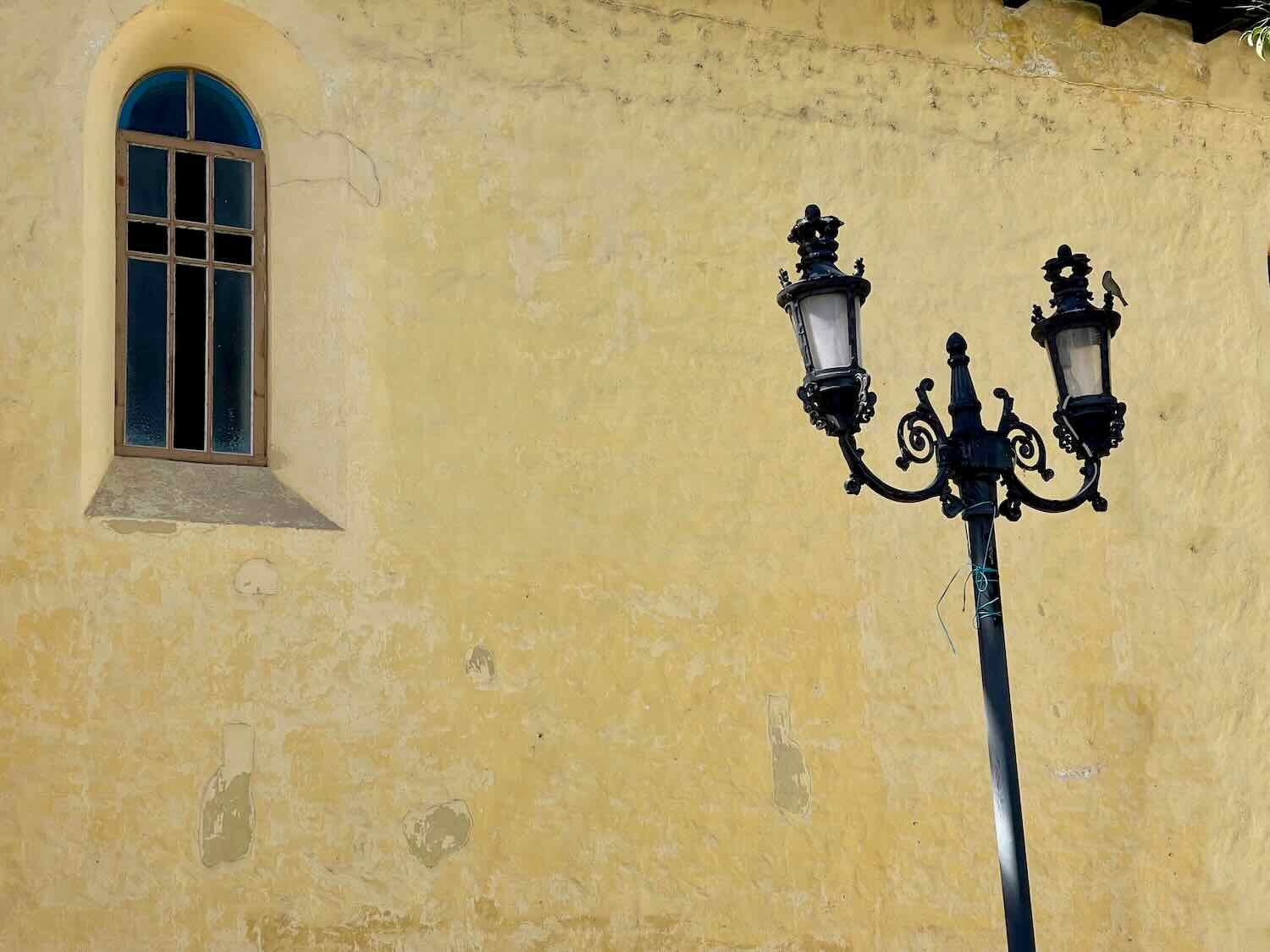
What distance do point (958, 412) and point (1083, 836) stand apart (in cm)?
361

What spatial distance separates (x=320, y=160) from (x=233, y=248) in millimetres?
591

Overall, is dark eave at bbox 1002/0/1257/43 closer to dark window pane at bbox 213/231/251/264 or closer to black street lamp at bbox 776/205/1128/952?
black street lamp at bbox 776/205/1128/952

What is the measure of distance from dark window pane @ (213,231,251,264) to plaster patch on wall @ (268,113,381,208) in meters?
0.32

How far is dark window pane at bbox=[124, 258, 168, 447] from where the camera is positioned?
8.79m

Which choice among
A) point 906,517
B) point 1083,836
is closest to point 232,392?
point 906,517

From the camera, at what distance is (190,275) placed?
9023mm

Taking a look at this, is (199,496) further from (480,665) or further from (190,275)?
(480,665)

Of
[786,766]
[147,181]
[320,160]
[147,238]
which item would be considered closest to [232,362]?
[147,238]

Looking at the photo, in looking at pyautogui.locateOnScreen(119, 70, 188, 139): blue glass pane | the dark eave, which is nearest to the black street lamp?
pyautogui.locateOnScreen(119, 70, 188, 139): blue glass pane

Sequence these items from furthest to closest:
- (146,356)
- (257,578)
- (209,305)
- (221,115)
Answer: (221,115) → (209,305) → (146,356) → (257,578)

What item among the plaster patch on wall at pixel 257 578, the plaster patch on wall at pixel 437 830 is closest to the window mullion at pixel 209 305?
the plaster patch on wall at pixel 257 578

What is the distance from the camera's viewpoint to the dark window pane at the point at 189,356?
29.1 ft

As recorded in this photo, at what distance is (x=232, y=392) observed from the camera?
9.00 m

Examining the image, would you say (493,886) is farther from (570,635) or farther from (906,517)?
(906,517)
